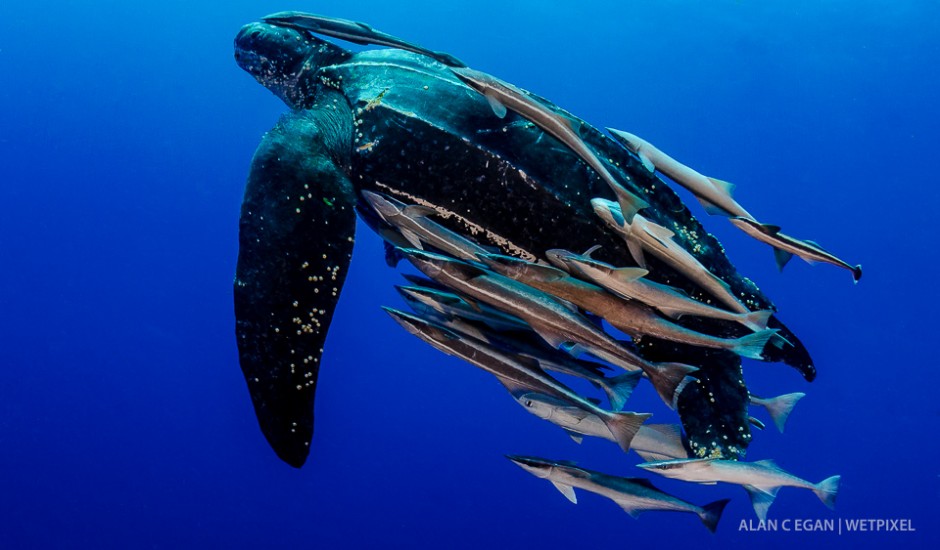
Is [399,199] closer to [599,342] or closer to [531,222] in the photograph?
[531,222]

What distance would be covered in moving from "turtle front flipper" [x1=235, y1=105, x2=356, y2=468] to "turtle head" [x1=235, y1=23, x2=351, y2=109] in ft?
2.27

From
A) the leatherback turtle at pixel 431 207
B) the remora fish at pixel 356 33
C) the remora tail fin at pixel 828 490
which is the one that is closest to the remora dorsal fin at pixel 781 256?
the leatherback turtle at pixel 431 207

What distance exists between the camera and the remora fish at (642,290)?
5.28 ft

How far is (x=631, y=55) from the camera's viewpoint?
11.1 meters

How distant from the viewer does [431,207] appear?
2100mm

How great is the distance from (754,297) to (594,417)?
2.46ft

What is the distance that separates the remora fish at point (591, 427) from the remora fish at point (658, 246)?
513mm

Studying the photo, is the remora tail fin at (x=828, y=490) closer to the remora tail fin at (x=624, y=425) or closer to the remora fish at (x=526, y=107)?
the remora tail fin at (x=624, y=425)

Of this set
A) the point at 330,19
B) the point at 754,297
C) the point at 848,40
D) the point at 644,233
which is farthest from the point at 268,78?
the point at 848,40

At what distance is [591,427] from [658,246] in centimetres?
68

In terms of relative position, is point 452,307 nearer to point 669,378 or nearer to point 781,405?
point 669,378

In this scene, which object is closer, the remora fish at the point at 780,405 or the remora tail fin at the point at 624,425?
the remora tail fin at the point at 624,425

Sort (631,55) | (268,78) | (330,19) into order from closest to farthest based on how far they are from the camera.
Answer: (330,19)
(268,78)
(631,55)

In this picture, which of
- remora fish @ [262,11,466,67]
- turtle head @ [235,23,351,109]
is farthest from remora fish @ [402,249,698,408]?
turtle head @ [235,23,351,109]
